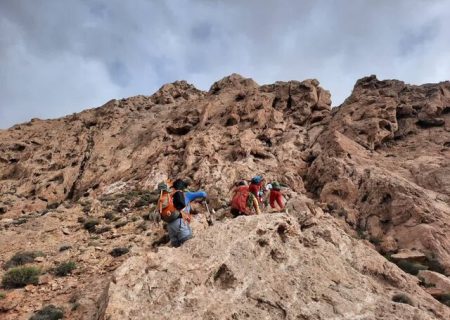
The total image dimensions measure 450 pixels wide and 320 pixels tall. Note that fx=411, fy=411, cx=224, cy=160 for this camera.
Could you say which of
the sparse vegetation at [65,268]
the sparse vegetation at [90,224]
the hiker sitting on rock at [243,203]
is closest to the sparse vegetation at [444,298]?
the hiker sitting on rock at [243,203]

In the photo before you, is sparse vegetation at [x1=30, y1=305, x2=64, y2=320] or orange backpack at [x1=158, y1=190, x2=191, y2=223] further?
sparse vegetation at [x1=30, y1=305, x2=64, y2=320]

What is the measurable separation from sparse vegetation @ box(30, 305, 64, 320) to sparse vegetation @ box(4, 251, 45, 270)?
14.4 feet

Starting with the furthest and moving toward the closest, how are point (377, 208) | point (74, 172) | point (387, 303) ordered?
point (74, 172), point (377, 208), point (387, 303)

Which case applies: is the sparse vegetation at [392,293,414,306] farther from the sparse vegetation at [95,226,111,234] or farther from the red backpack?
the sparse vegetation at [95,226,111,234]

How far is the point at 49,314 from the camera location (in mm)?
10008

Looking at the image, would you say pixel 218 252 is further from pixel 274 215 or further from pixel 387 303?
pixel 387 303

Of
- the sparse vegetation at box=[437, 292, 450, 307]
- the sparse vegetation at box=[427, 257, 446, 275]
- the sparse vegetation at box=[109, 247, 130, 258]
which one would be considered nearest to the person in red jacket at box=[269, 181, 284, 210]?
the sparse vegetation at box=[437, 292, 450, 307]

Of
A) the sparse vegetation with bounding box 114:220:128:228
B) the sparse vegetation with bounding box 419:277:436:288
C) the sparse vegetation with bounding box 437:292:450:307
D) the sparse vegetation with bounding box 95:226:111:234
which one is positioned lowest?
the sparse vegetation with bounding box 437:292:450:307

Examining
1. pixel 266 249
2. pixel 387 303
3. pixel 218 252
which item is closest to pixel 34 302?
pixel 218 252

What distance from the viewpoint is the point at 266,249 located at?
8555 mm

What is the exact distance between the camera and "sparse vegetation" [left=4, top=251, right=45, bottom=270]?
14047 millimetres

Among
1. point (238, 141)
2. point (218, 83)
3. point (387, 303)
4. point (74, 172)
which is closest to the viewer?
point (387, 303)

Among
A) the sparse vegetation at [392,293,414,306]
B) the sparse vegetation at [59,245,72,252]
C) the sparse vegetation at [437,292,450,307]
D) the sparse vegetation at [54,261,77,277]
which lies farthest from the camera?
the sparse vegetation at [59,245,72,252]

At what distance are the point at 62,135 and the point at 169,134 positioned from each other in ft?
45.3
